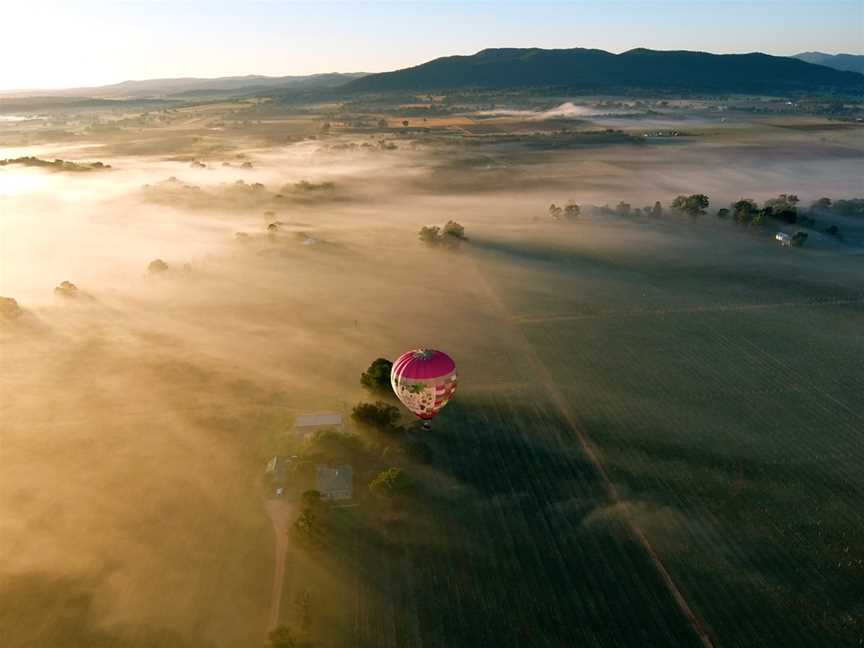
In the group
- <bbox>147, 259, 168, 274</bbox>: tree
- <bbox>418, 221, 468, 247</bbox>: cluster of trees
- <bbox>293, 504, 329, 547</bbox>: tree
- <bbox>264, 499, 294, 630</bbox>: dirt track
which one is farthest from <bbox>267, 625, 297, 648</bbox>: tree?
<bbox>418, 221, 468, 247</bbox>: cluster of trees

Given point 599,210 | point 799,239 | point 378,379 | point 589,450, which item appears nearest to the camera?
point 589,450

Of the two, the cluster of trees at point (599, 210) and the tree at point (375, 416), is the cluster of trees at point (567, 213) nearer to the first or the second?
the cluster of trees at point (599, 210)

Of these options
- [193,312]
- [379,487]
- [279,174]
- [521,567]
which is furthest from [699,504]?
[279,174]

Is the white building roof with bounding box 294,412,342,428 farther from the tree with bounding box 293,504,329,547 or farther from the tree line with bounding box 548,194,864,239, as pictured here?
the tree line with bounding box 548,194,864,239

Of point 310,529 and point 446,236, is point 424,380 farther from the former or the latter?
point 446,236

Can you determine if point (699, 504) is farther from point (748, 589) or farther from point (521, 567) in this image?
point (521, 567)

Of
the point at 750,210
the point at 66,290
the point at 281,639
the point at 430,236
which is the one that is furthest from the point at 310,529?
the point at 750,210
